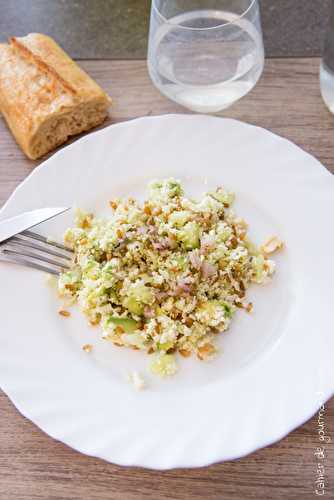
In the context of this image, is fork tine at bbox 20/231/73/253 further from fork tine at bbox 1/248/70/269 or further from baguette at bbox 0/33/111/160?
baguette at bbox 0/33/111/160

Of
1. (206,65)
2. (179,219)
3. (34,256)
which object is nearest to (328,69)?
(206,65)

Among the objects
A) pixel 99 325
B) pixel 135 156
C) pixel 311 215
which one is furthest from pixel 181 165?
A: pixel 99 325

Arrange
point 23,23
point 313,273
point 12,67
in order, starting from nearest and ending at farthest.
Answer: point 313,273 → point 12,67 → point 23,23

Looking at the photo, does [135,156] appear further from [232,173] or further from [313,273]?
[313,273]

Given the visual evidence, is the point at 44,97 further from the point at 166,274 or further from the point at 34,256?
the point at 166,274

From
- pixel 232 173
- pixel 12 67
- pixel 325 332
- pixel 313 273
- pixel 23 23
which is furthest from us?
pixel 23 23

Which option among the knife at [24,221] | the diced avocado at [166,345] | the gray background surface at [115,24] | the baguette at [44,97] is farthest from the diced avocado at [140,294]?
the gray background surface at [115,24]
